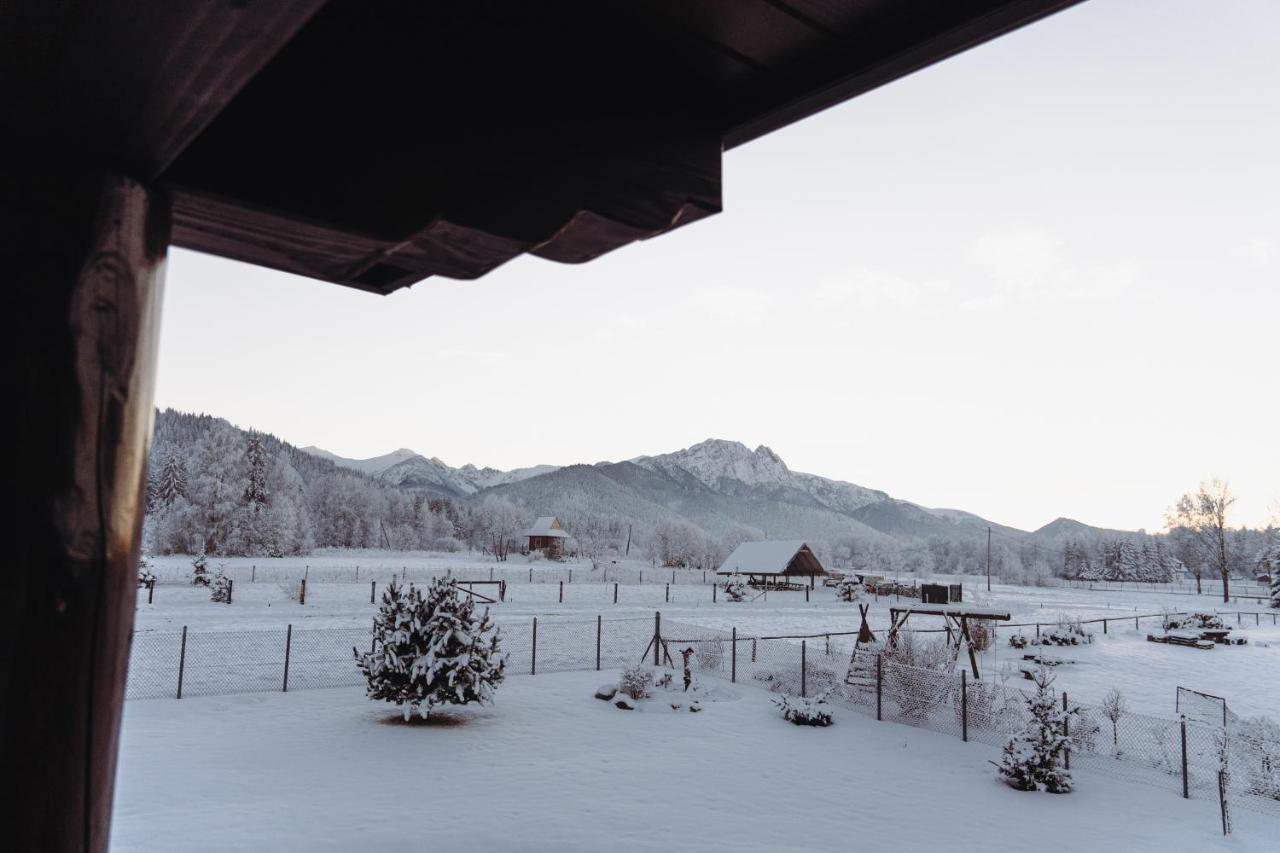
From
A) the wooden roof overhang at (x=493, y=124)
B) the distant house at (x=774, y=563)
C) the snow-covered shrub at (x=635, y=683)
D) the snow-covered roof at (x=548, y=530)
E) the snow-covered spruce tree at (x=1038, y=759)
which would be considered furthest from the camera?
the snow-covered roof at (x=548, y=530)

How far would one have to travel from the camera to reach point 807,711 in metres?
14.2

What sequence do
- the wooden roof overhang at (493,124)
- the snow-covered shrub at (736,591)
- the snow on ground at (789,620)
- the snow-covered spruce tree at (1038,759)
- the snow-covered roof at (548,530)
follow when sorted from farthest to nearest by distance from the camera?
the snow-covered roof at (548,530) → the snow-covered shrub at (736,591) → the snow on ground at (789,620) → the snow-covered spruce tree at (1038,759) → the wooden roof overhang at (493,124)

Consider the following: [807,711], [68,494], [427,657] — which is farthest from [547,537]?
[68,494]

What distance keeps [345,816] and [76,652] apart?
8398 millimetres

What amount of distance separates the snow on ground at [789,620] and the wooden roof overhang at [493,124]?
19696 mm

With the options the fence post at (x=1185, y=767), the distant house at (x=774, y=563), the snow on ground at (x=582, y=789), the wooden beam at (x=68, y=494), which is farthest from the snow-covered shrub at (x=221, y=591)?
the distant house at (x=774, y=563)

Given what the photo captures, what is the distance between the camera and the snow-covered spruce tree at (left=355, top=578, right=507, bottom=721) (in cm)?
1335

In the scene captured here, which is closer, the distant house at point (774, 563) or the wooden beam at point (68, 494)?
the wooden beam at point (68, 494)

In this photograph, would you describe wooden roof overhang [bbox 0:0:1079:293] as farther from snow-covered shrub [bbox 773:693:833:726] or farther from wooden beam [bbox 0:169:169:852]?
snow-covered shrub [bbox 773:693:833:726]

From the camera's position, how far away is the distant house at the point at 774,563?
59.2 metres

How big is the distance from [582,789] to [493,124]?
31.0ft

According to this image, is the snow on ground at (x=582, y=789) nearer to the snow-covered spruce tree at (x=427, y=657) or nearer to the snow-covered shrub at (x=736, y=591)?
the snow-covered spruce tree at (x=427, y=657)

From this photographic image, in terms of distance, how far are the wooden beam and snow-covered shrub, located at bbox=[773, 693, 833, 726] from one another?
1409cm

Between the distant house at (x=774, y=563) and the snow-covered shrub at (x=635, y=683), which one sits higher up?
the distant house at (x=774, y=563)
